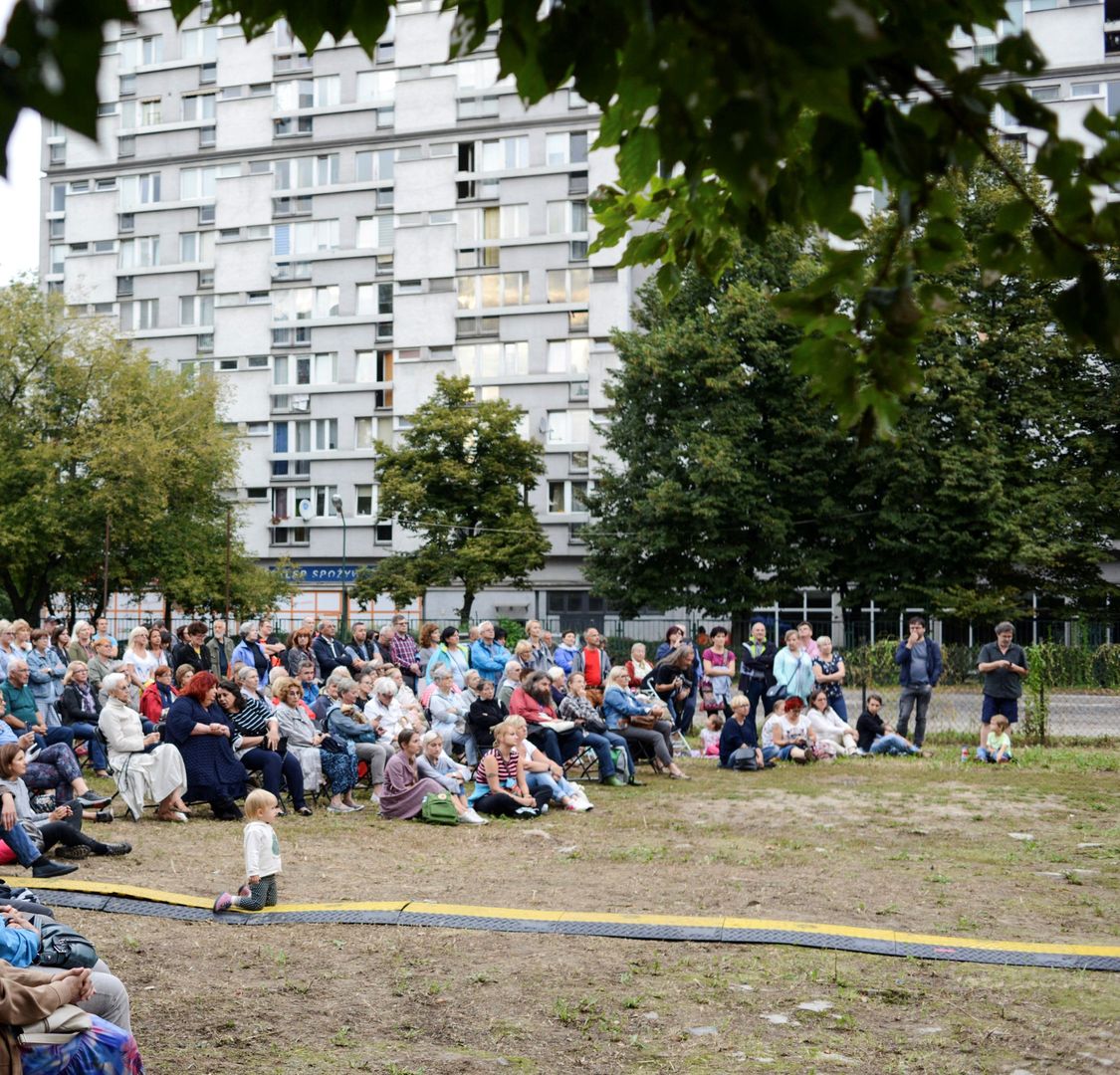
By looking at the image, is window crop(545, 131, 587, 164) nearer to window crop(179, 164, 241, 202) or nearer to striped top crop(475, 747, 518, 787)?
window crop(179, 164, 241, 202)

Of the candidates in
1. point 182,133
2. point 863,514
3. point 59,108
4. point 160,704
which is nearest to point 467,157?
point 182,133

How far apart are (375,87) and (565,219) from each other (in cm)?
1300

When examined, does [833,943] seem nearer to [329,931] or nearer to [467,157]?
[329,931]

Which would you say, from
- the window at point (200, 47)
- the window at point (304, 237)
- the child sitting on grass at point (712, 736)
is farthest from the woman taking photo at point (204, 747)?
the window at point (200, 47)

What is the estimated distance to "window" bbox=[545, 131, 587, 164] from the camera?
62625mm

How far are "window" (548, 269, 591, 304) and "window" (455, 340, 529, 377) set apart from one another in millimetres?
2738

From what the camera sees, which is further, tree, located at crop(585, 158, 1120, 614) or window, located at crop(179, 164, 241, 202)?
window, located at crop(179, 164, 241, 202)

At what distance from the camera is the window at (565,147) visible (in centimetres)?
6262

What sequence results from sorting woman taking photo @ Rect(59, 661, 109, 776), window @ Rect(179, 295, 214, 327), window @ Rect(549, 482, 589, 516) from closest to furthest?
woman taking photo @ Rect(59, 661, 109, 776) → window @ Rect(549, 482, 589, 516) → window @ Rect(179, 295, 214, 327)

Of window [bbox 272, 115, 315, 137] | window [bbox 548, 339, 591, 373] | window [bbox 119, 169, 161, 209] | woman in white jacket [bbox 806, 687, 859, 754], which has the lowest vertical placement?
woman in white jacket [bbox 806, 687, 859, 754]

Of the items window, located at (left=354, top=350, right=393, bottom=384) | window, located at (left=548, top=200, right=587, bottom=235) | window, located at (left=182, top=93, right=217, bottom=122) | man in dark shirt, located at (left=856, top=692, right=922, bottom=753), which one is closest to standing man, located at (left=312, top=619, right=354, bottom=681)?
man in dark shirt, located at (left=856, top=692, right=922, bottom=753)

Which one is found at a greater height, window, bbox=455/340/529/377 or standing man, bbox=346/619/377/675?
window, bbox=455/340/529/377

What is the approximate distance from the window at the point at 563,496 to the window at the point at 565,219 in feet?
38.7

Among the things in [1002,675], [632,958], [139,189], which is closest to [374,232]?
[139,189]
